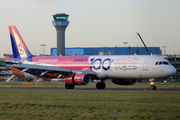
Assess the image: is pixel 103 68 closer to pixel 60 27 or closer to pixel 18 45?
pixel 18 45

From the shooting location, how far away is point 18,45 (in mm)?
53281

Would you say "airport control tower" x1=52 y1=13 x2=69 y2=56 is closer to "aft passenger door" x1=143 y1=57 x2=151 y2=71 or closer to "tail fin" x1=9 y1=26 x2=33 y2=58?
"tail fin" x1=9 y1=26 x2=33 y2=58

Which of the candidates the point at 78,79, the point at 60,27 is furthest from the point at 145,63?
the point at 60,27

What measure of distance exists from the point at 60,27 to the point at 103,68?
139 metres

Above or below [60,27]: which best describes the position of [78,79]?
below

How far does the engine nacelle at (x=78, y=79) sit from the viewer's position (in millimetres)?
40938

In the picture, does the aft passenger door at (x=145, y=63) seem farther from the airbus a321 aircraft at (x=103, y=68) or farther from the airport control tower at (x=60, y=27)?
the airport control tower at (x=60, y=27)

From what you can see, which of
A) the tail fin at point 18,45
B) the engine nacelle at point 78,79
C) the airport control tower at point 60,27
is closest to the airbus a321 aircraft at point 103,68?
the engine nacelle at point 78,79

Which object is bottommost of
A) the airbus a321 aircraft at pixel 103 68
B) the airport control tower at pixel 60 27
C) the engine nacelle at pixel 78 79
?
the engine nacelle at pixel 78 79

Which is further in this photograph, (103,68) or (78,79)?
(103,68)

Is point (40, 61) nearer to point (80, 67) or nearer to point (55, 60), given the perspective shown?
point (55, 60)

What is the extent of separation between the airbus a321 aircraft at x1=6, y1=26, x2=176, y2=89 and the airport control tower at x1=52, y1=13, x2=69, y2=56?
409ft

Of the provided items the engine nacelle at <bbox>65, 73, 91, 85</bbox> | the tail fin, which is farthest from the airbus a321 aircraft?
the tail fin

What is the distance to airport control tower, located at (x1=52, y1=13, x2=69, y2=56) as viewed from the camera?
175625 mm
